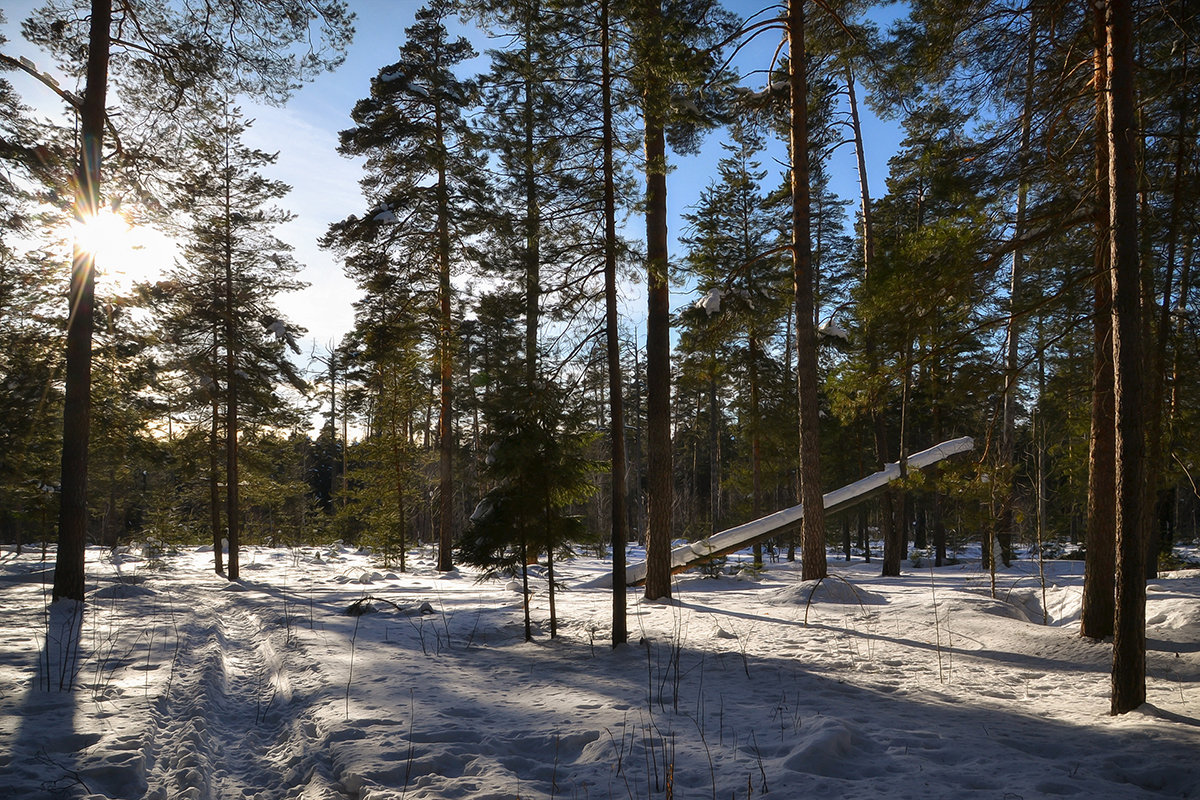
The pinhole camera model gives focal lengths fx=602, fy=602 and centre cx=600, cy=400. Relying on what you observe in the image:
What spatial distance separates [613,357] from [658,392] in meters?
2.07

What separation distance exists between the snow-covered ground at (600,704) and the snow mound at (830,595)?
26 cm

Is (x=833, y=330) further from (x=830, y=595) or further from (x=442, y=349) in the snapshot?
(x=442, y=349)

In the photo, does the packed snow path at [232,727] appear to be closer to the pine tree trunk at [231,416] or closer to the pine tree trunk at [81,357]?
the pine tree trunk at [81,357]

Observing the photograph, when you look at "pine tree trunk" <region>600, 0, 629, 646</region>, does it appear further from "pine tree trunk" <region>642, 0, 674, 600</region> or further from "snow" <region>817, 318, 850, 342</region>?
"snow" <region>817, 318, 850, 342</region>

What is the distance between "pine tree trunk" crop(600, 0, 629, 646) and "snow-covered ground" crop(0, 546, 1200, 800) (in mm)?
873

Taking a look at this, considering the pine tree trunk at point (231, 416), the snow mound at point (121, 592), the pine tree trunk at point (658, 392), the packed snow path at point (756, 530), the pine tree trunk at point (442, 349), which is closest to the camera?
the pine tree trunk at point (658, 392)

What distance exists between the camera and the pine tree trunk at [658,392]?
991cm

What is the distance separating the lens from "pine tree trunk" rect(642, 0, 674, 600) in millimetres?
9914

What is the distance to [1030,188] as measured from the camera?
27.2ft

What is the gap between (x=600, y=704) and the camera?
559 centimetres

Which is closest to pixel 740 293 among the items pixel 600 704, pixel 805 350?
pixel 805 350

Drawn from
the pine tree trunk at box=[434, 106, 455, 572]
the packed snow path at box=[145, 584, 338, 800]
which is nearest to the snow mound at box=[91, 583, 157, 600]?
the packed snow path at box=[145, 584, 338, 800]

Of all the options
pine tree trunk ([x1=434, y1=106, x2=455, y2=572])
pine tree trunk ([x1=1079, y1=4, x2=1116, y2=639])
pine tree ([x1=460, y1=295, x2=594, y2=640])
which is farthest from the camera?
pine tree trunk ([x1=434, y1=106, x2=455, y2=572])

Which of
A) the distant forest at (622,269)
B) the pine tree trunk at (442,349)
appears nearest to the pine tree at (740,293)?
the distant forest at (622,269)
